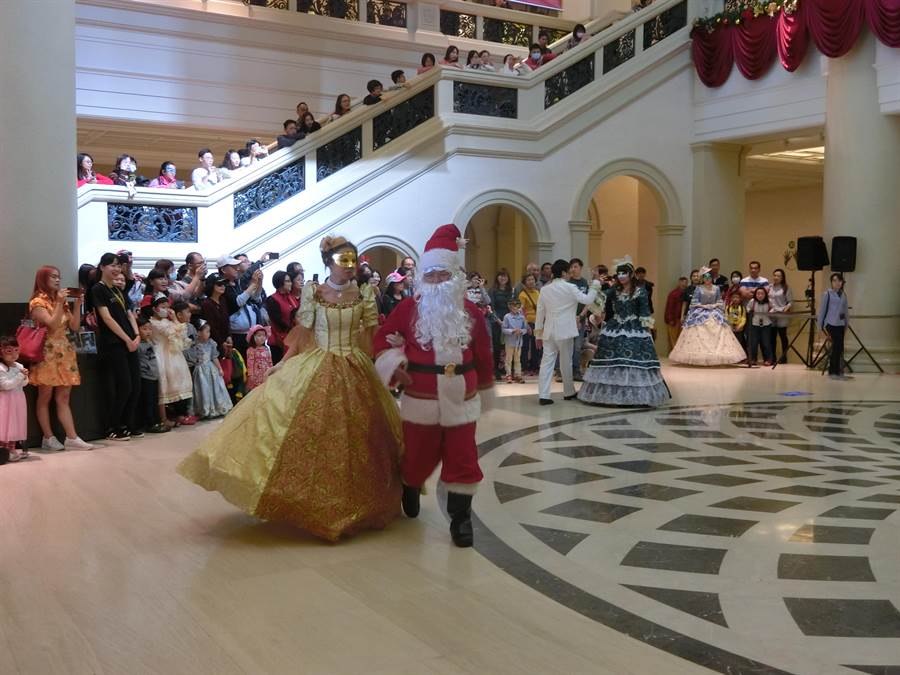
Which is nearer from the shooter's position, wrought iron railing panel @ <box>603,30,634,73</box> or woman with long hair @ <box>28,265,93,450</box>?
woman with long hair @ <box>28,265,93,450</box>

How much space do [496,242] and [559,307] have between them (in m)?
10.3

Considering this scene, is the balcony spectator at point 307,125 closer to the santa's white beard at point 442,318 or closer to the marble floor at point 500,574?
the marble floor at point 500,574

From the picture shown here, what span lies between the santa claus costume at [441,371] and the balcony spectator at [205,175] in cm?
723

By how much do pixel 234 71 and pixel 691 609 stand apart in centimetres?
1326

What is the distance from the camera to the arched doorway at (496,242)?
19227 millimetres

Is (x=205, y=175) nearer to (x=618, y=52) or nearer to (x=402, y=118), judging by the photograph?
(x=402, y=118)

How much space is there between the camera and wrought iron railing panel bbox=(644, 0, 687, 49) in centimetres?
1538

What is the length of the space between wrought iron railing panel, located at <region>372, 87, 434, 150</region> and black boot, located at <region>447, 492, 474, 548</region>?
877cm

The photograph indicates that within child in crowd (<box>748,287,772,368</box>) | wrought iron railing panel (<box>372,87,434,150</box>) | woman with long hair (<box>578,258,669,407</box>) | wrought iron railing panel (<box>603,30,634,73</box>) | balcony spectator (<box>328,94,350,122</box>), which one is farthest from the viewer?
wrought iron railing panel (<box>603,30,634,73</box>)

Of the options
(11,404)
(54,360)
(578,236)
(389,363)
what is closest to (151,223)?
(54,360)

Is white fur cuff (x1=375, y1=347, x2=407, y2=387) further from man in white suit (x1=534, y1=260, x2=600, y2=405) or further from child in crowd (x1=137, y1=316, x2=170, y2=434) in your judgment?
man in white suit (x1=534, y1=260, x2=600, y2=405)

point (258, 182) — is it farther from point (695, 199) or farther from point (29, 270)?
point (695, 199)

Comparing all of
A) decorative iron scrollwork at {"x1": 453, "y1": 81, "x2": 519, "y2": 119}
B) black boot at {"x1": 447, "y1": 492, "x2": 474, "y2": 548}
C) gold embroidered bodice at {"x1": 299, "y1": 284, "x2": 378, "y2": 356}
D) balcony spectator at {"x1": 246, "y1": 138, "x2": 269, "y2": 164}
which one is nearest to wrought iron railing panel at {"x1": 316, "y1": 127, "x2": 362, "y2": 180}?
balcony spectator at {"x1": 246, "y1": 138, "x2": 269, "y2": 164}

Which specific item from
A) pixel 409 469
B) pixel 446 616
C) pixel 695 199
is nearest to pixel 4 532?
pixel 409 469
